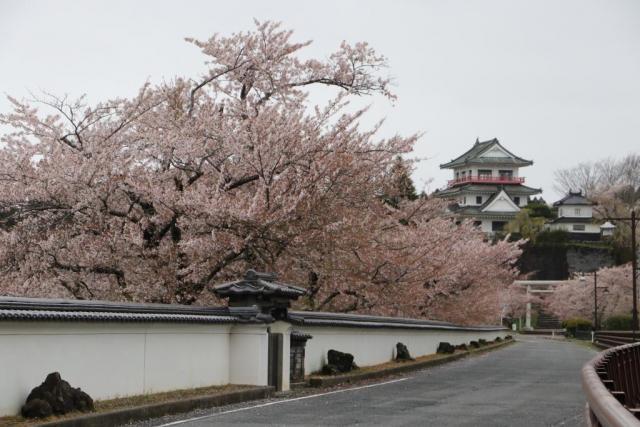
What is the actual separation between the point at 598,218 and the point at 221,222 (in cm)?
9477

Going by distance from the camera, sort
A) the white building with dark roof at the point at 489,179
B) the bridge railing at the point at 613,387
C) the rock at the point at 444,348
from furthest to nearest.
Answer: the white building with dark roof at the point at 489,179, the rock at the point at 444,348, the bridge railing at the point at 613,387

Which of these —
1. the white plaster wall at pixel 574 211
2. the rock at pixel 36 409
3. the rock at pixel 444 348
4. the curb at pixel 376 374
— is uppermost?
the white plaster wall at pixel 574 211

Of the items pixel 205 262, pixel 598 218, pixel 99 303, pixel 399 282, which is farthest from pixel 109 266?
pixel 598 218

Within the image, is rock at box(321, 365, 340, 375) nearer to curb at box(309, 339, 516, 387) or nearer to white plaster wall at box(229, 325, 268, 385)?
curb at box(309, 339, 516, 387)

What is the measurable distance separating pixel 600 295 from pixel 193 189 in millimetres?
69666

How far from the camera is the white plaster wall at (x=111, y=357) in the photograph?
10.1 m

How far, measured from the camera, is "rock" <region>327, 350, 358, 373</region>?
1897 cm

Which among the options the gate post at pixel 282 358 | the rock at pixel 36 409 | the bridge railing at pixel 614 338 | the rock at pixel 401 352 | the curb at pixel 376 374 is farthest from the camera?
the bridge railing at pixel 614 338

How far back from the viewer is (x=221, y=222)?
17.3 meters

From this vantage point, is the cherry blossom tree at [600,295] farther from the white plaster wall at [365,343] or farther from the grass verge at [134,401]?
the grass verge at [134,401]

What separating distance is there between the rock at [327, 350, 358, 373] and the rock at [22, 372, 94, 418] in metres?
8.90

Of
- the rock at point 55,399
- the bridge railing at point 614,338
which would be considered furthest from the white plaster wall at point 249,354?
the bridge railing at point 614,338

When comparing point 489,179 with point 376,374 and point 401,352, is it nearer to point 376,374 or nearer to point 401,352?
point 401,352

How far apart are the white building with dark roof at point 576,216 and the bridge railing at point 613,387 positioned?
3599 inches
